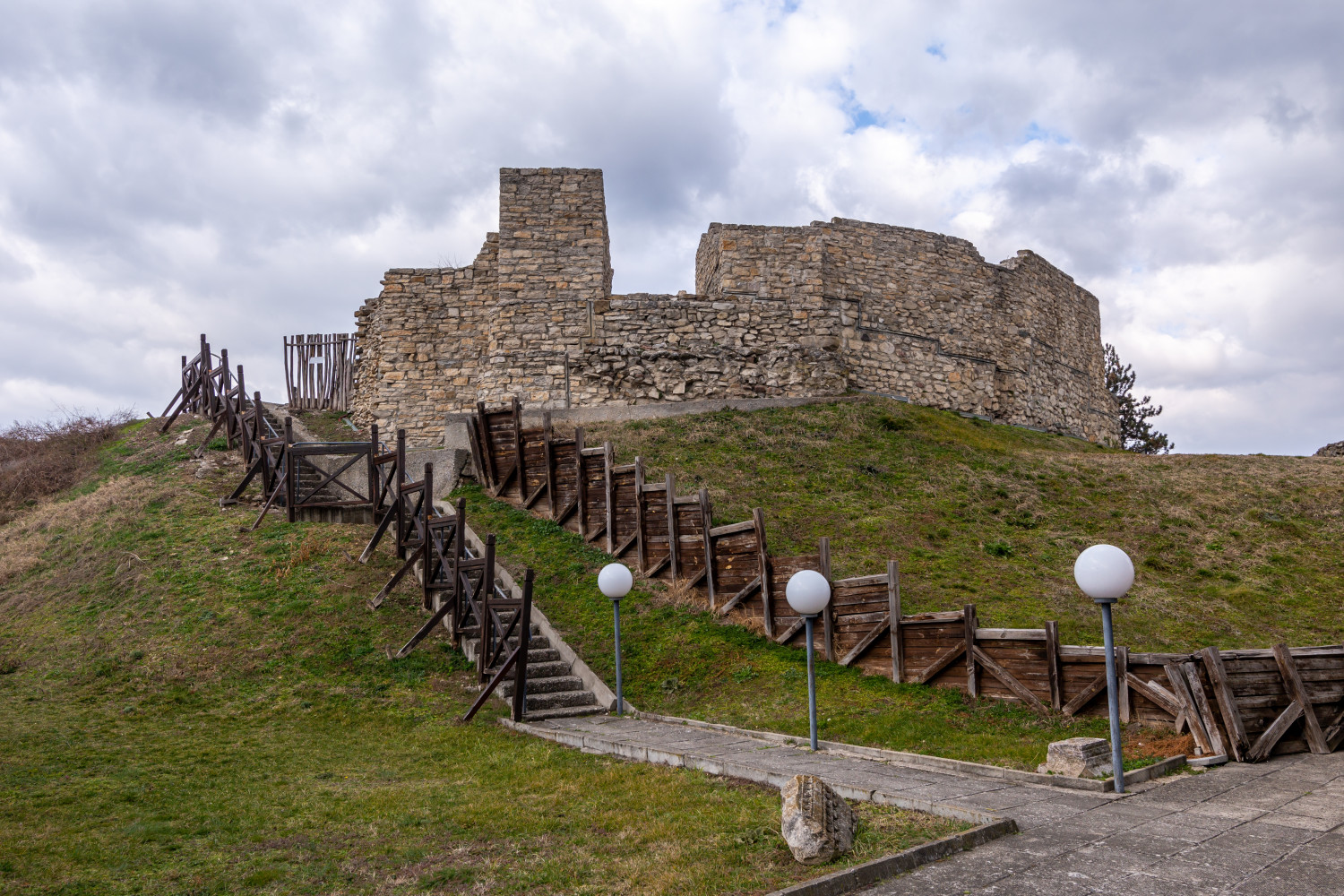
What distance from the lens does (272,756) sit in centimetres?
841

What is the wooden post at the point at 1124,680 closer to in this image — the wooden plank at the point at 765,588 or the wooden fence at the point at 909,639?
the wooden fence at the point at 909,639

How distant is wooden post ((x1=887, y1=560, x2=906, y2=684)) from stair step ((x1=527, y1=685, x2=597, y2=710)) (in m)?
3.43

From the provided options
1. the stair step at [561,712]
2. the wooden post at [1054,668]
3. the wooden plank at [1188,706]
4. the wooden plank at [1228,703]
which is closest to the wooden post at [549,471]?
the stair step at [561,712]

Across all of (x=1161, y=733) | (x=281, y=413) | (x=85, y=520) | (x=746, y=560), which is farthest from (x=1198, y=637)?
(x=281, y=413)

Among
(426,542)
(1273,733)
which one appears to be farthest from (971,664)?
(426,542)

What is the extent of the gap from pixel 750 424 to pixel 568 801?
1213 cm

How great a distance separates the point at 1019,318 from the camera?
2434cm

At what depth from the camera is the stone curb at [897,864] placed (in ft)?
14.3

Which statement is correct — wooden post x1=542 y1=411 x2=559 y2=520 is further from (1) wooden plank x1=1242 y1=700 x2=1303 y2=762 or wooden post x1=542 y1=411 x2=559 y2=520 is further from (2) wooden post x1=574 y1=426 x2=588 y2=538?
(1) wooden plank x1=1242 y1=700 x2=1303 y2=762

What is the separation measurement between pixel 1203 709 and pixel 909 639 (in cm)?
302

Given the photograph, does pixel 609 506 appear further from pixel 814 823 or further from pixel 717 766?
pixel 814 823

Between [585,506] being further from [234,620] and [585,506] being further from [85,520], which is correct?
[85,520]

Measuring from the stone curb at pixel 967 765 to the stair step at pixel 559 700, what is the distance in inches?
78.9

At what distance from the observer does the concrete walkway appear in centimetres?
441
